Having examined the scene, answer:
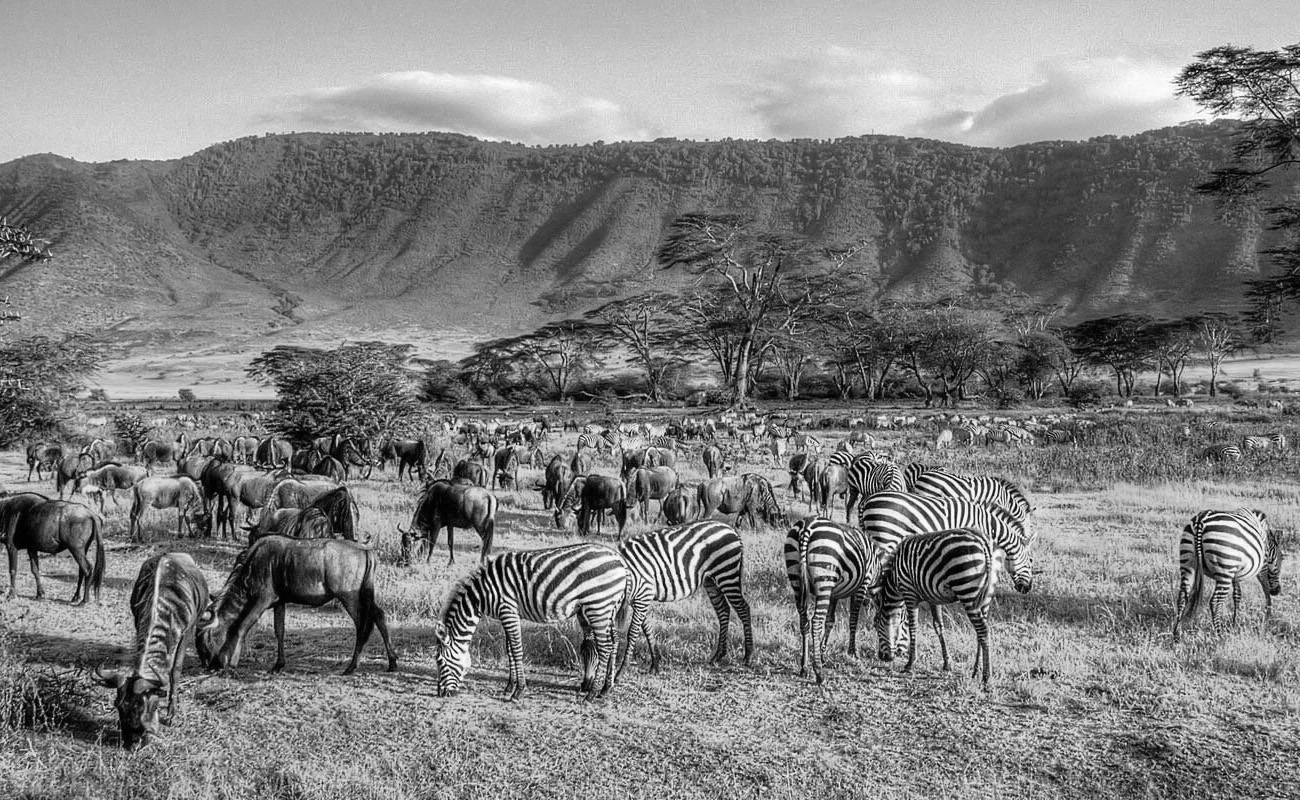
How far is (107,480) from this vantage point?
54.8 feet

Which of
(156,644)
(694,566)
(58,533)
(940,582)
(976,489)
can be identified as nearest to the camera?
(156,644)

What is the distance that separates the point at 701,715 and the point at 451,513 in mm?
6490

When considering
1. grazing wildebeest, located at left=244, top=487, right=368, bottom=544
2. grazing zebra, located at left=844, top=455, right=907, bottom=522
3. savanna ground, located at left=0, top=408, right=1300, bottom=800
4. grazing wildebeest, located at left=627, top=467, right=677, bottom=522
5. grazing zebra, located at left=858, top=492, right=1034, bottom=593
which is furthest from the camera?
grazing wildebeest, located at left=627, top=467, right=677, bottom=522

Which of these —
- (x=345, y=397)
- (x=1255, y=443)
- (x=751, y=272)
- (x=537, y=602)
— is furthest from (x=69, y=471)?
(x=751, y=272)

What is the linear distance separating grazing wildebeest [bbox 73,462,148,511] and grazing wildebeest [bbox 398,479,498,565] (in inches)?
299

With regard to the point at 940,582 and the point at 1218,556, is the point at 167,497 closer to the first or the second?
the point at 940,582

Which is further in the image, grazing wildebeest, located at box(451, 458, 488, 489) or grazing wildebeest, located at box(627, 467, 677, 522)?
grazing wildebeest, located at box(451, 458, 488, 489)

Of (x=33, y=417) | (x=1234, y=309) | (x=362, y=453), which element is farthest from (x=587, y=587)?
(x=1234, y=309)

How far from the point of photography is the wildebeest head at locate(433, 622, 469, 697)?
7.10 metres

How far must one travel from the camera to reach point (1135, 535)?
14180 mm

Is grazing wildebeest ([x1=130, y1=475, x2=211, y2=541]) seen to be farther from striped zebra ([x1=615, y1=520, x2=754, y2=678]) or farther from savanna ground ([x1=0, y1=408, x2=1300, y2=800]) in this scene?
striped zebra ([x1=615, y1=520, x2=754, y2=678])

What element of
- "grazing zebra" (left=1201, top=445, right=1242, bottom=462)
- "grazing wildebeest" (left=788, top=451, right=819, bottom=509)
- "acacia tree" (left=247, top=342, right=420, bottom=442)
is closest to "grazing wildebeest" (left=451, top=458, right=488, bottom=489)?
"acacia tree" (left=247, top=342, right=420, bottom=442)

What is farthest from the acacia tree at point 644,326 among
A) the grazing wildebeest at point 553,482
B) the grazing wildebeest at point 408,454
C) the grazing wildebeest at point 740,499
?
the grazing wildebeest at point 740,499

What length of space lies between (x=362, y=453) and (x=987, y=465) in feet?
53.7
